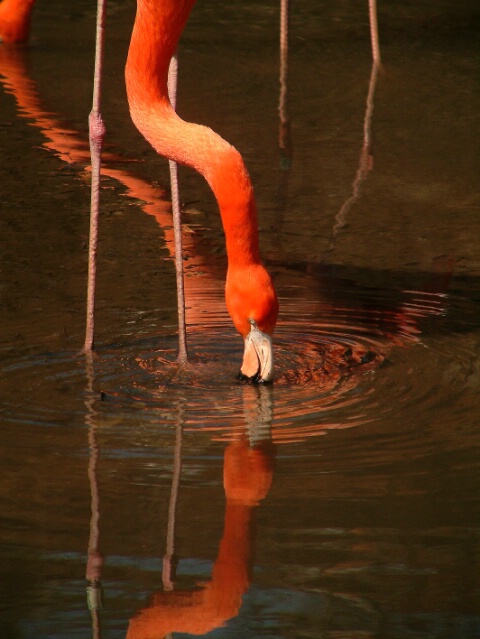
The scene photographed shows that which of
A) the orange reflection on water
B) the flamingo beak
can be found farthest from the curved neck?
the orange reflection on water

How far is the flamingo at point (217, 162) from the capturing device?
3.77m

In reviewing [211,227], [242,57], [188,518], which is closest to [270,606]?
[188,518]

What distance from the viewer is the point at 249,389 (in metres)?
3.94

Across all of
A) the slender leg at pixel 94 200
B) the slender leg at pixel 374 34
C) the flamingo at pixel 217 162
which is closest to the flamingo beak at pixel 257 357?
the flamingo at pixel 217 162

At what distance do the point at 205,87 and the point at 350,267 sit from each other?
3.11 metres

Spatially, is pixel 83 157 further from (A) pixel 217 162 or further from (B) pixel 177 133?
(A) pixel 217 162

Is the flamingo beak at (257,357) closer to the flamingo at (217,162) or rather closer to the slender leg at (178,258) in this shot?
the flamingo at (217,162)

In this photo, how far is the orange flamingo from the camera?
8570 millimetres

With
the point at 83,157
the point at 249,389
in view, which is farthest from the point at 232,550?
the point at 83,157

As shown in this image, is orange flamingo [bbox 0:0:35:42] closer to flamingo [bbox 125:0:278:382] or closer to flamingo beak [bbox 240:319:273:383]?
flamingo [bbox 125:0:278:382]

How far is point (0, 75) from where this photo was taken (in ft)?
26.6

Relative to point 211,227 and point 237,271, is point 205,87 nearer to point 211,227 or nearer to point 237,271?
point 211,227

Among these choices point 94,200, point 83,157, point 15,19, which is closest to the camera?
point 94,200

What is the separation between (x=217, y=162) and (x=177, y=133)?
203mm
